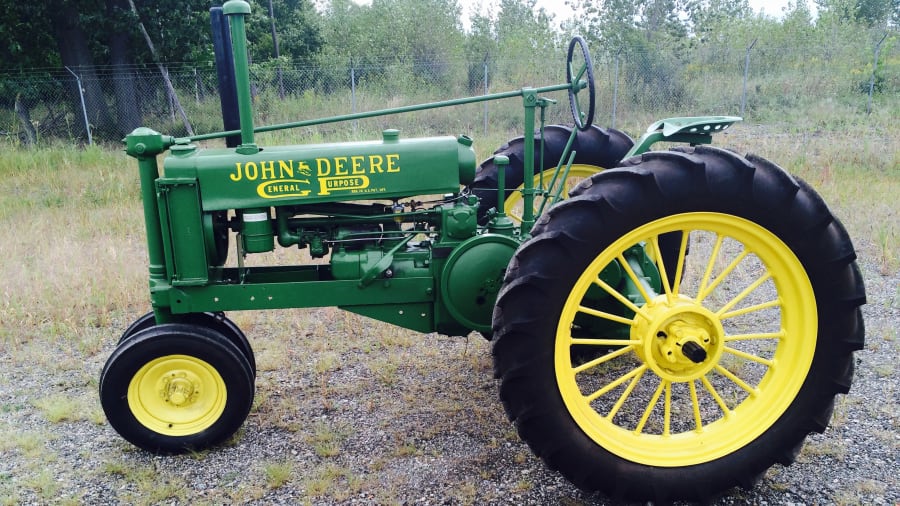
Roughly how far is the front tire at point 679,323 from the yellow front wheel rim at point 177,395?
1.43 m

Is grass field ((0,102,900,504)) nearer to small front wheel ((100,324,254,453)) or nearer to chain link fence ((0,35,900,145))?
small front wheel ((100,324,254,453))

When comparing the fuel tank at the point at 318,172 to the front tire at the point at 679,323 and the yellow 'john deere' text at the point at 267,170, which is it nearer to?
the yellow 'john deere' text at the point at 267,170

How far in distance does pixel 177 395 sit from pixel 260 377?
88 cm

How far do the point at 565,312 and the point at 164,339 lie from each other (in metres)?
1.79

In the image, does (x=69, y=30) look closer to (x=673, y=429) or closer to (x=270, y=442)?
(x=270, y=442)

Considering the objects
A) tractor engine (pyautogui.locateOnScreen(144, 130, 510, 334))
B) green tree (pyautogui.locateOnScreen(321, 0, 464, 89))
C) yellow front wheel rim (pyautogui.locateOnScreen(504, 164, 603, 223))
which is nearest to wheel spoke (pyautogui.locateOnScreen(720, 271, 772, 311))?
tractor engine (pyautogui.locateOnScreen(144, 130, 510, 334))

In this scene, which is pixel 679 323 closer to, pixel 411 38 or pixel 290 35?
pixel 290 35

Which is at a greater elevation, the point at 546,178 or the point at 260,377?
the point at 546,178

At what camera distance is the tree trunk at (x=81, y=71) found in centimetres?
1330

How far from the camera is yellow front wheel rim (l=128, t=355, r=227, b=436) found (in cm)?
314

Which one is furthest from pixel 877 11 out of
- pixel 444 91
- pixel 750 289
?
Result: pixel 750 289

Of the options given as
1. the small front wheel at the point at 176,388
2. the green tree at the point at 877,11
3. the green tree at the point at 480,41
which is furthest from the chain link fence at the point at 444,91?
the small front wheel at the point at 176,388

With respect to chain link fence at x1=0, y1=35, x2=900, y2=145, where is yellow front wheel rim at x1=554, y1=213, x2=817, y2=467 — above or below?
below

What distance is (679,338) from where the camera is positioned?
2.72 metres
